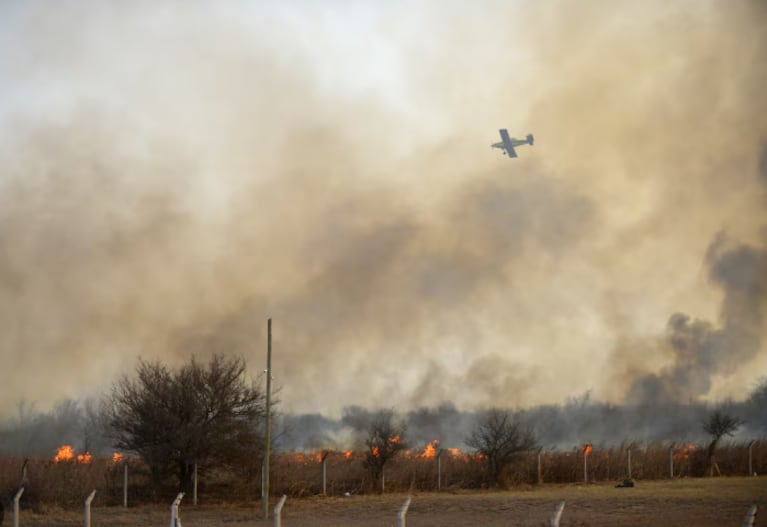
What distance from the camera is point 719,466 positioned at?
5894 cm

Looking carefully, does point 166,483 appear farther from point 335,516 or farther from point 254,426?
point 335,516

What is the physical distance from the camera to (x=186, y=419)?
42.3 meters

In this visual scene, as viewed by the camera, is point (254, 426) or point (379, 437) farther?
point (379, 437)

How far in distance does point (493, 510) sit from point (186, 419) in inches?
595

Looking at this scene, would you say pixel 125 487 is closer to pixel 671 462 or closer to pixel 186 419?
pixel 186 419

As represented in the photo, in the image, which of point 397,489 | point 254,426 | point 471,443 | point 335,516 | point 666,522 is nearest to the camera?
point 666,522

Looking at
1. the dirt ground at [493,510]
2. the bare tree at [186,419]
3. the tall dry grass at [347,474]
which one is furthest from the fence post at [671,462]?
the bare tree at [186,419]

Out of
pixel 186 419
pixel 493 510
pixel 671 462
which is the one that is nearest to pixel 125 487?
pixel 186 419

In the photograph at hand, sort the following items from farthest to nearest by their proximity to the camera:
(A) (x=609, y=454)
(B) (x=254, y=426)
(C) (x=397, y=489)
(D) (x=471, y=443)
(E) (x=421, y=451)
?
(E) (x=421, y=451) < (A) (x=609, y=454) < (D) (x=471, y=443) < (C) (x=397, y=489) < (B) (x=254, y=426)

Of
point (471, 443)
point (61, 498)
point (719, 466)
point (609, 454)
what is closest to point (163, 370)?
point (61, 498)

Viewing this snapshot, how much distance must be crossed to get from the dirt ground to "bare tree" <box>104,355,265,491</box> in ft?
7.99

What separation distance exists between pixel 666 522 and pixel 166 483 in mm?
24759

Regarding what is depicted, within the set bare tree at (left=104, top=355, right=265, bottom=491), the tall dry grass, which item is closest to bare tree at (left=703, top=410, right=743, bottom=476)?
the tall dry grass

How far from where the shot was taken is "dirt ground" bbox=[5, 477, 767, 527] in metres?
30.1
